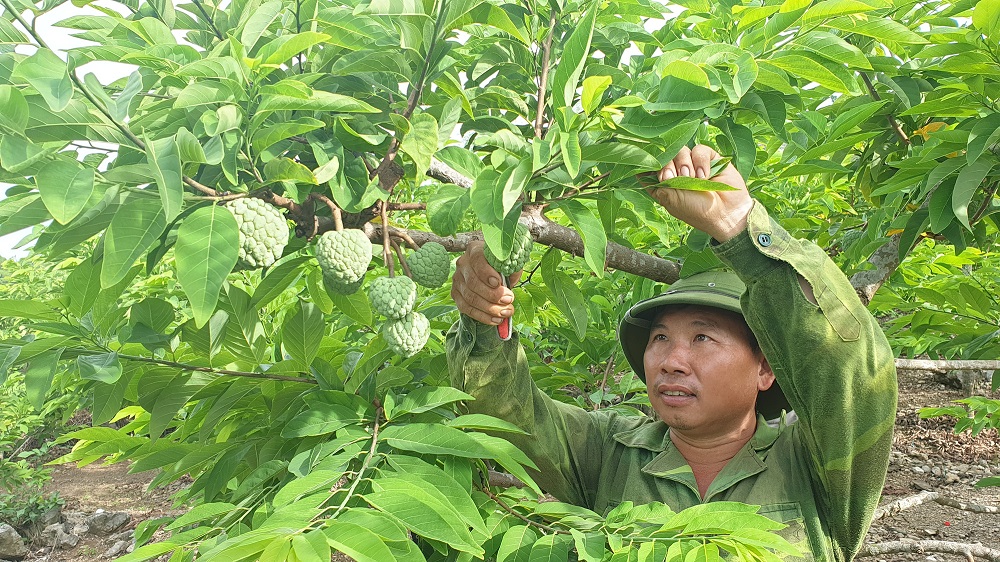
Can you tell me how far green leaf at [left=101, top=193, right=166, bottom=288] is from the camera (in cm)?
106

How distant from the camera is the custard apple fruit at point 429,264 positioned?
1507mm

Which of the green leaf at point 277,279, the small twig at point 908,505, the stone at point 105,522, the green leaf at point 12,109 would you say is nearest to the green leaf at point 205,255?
the green leaf at point 12,109

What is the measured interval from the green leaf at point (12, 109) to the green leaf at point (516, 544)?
100 cm

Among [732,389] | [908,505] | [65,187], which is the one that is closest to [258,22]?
[65,187]

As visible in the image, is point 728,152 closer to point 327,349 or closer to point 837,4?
point 837,4

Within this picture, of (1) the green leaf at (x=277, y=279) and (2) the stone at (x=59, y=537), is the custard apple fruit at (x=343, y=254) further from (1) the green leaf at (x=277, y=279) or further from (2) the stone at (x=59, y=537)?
(2) the stone at (x=59, y=537)

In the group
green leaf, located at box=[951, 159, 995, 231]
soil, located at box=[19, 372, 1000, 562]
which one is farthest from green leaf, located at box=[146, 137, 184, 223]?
soil, located at box=[19, 372, 1000, 562]

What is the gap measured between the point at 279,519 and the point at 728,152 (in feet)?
3.36

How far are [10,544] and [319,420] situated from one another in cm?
698

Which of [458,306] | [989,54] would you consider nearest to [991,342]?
[989,54]

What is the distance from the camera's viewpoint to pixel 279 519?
1.11m

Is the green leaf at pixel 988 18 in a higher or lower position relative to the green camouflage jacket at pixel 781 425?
higher

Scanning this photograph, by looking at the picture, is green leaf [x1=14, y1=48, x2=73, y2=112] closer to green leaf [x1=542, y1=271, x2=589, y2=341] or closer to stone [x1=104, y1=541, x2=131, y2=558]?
green leaf [x1=542, y1=271, x2=589, y2=341]

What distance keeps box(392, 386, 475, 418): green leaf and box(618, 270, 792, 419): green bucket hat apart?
Answer: 649 mm
